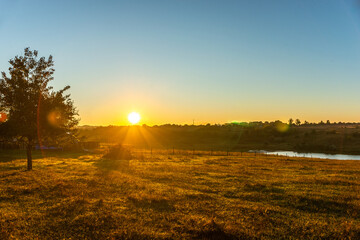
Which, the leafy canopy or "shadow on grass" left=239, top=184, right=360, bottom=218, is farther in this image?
the leafy canopy

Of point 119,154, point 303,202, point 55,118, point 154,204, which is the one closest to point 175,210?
point 154,204

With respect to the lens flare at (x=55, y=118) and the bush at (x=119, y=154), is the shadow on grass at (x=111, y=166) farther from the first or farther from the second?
the bush at (x=119, y=154)

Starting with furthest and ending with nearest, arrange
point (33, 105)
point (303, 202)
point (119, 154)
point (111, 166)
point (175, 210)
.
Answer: point (119, 154) → point (111, 166) → point (33, 105) → point (303, 202) → point (175, 210)

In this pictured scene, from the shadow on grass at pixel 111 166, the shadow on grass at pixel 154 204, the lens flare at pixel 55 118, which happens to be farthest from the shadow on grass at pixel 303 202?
the lens flare at pixel 55 118

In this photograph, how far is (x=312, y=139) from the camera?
115 meters

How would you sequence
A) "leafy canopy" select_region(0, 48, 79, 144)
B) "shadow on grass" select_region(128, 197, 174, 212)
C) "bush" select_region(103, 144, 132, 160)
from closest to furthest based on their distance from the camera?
"shadow on grass" select_region(128, 197, 174, 212) → "leafy canopy" select_region(0, 48, 79, 144) → "bush" select_region(103, 144, 132, 160)

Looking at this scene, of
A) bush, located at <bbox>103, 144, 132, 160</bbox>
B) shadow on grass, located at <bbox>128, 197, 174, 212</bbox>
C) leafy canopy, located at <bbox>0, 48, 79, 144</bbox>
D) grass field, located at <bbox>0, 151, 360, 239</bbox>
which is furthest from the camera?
bush, located at <bbox>103, 144, 132, 160</bbox>

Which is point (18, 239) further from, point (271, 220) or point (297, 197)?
point (297, 197)

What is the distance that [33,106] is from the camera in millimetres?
27359

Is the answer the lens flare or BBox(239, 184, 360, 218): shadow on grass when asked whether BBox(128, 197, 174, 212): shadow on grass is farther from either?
the lens flare

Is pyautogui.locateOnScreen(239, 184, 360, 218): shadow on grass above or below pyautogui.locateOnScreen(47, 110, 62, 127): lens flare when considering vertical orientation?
below

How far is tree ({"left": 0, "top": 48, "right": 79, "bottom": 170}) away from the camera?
87.5 ft

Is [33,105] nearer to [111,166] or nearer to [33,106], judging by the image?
[33,106]

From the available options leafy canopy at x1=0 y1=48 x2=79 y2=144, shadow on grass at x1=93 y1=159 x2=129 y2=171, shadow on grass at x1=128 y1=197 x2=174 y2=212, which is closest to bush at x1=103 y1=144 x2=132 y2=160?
shadow on grass at x1=93 y1=159 x2=129 y2=171
